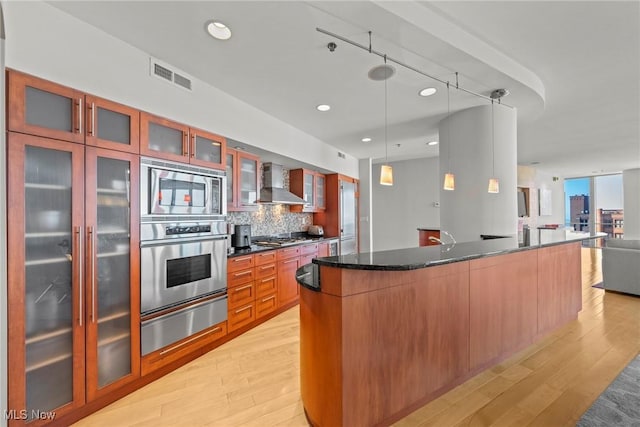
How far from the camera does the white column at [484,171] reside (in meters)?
3.66

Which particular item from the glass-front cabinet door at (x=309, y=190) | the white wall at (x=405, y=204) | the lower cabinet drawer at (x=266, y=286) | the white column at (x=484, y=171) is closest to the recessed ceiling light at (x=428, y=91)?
the white column at (x=484, y=171)

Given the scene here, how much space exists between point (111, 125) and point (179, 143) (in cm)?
58

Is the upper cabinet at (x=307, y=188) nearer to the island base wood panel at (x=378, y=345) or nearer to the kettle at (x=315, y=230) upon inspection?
the kettle at (x=315, y=230)

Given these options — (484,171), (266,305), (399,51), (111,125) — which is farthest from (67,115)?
(484,171)

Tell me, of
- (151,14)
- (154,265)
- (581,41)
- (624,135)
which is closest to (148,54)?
(151,14)

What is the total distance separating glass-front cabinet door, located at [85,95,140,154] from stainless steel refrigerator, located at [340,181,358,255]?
13.5 feet

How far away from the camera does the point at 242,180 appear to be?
4.00 meters

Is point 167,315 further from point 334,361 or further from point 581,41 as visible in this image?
point 581,41

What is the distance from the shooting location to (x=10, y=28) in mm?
1804

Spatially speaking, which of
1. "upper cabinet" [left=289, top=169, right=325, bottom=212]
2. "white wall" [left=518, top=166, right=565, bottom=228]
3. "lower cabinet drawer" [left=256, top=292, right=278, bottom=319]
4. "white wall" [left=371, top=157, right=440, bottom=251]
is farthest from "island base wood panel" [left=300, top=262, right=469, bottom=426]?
"white wall" [left=518, top=166, right=565, bottom=228]

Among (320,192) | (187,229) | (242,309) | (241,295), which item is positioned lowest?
(242,309)

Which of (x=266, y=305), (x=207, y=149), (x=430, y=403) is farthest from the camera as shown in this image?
(x=266, y=305)

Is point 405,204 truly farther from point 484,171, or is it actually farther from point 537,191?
point 537,191

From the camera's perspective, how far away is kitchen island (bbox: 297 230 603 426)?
1759 millimetres
